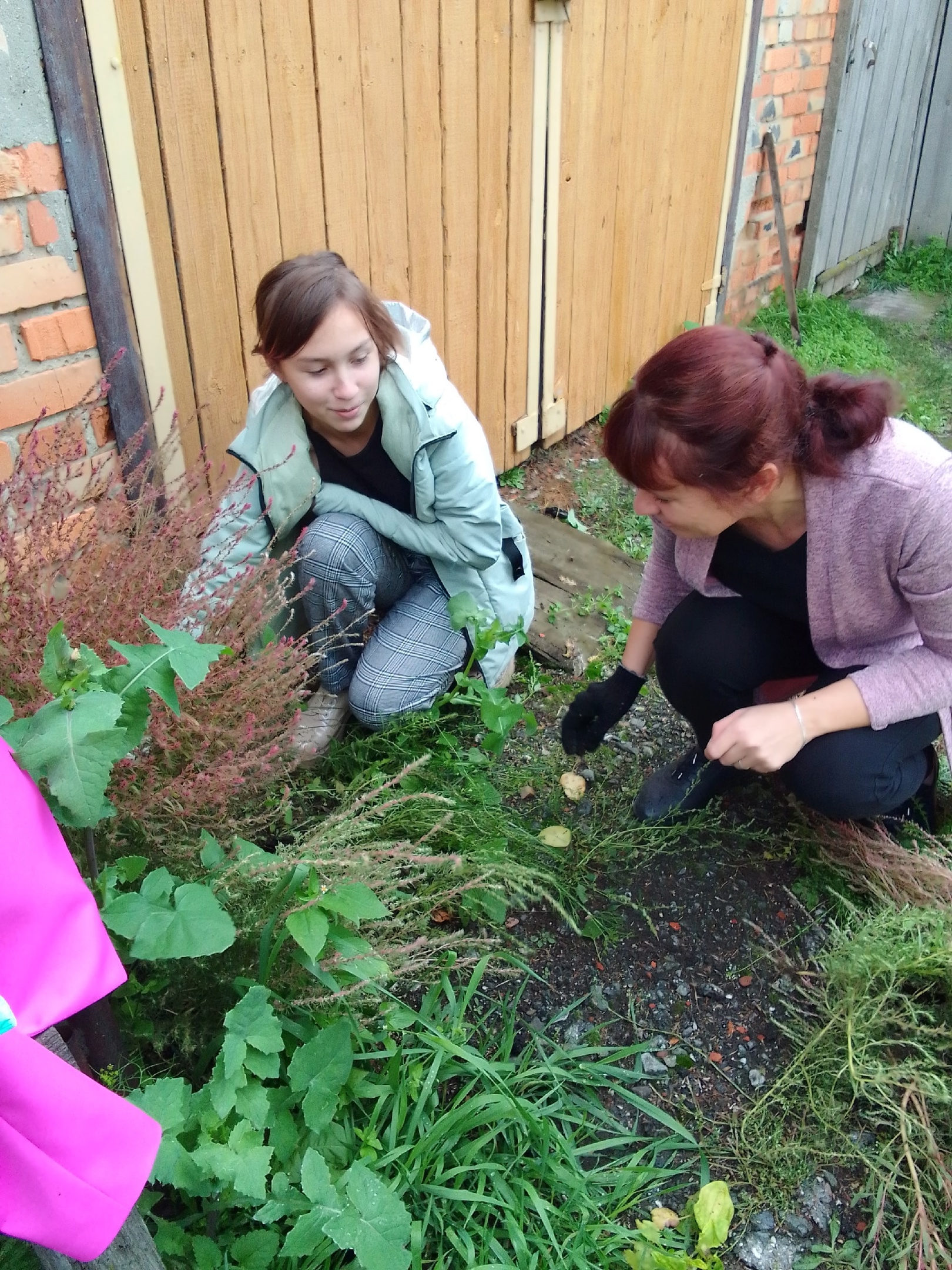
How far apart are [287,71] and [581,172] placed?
Result: 4.96 feet

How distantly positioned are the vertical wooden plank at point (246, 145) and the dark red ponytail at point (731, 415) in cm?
135

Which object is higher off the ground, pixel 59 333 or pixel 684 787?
pixel 59 333

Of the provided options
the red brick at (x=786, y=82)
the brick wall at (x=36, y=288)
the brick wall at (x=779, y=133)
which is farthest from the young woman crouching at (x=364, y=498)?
the red brick at (x=786, y=82)

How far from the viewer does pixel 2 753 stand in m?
0.92

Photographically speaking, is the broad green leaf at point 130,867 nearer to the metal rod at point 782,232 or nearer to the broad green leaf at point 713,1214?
the broad green leaf at point 713,1214

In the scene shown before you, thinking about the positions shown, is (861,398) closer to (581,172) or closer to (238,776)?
(238,776)

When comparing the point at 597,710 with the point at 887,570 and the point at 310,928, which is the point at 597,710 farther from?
the point at 310,928

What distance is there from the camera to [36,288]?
7.12 ft

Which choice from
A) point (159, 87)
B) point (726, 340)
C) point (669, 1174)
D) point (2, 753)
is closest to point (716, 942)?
point (669, 1174)

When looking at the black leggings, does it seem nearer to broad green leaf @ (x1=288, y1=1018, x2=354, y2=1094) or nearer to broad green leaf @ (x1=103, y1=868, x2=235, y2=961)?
broad green leaf @ (x1=288, y1=1018, x2=354, y2=1094)

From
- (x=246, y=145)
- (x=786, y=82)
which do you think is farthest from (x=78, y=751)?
(x=786, y=82)

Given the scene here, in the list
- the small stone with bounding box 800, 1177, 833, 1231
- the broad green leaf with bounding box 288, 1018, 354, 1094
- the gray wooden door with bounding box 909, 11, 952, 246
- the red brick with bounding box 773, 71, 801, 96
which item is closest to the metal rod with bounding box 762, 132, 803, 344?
the red brick with bounding box 773, 71, 801, 96

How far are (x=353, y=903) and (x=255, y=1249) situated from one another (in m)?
0.47

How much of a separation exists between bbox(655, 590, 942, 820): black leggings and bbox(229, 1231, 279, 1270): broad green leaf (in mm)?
1298
